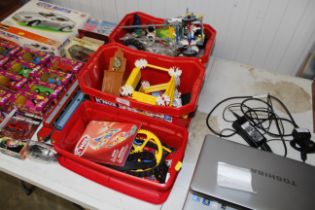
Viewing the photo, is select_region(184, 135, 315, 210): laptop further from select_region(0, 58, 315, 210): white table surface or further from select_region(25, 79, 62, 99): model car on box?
select_region(25, 79, 62, 99): model car on box

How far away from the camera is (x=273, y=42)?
38.1 inches

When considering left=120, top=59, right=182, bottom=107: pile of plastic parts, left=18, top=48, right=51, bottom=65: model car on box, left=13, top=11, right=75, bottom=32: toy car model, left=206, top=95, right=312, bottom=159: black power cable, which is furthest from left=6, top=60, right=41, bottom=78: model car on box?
left=206, top=95, right=312, bottom=159: black power cable

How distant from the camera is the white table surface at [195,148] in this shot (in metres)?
A: 0.69

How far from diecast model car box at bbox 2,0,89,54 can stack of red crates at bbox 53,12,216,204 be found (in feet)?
0.65

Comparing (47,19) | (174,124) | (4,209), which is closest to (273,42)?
(174,124)

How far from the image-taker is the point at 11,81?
0.85 metres

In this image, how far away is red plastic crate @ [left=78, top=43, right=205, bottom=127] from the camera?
2.33ft

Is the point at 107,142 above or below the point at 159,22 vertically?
below

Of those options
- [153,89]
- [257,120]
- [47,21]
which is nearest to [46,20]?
[47,21]

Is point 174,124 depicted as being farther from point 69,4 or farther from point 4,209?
point 4,209

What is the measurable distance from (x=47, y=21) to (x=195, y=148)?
0.72 m

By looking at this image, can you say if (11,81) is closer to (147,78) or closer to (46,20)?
(46,20)

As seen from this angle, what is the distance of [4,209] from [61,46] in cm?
85

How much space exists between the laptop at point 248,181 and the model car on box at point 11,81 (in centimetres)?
59
